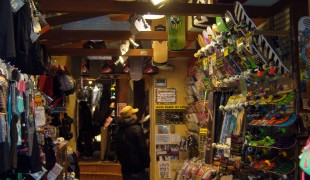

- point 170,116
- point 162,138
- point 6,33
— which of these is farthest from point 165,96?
point 6,33

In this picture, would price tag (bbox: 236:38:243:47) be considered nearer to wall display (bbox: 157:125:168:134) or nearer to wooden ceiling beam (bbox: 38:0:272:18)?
wooden ceiling beam (bbox: 38:0:272:18)

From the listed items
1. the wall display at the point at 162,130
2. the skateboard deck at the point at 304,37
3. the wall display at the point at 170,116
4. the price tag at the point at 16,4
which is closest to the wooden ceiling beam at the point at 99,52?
the wall display at the point at 170,116

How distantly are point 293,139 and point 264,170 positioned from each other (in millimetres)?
374

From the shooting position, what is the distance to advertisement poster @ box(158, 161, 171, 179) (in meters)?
7.44

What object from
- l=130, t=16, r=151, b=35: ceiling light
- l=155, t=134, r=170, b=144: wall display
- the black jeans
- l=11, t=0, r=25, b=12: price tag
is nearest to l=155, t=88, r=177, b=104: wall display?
l=155, t=134, r=170, b=144: wall display

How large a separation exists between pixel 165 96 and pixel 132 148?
1.52 metres

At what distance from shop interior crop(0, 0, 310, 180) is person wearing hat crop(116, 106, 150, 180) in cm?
66

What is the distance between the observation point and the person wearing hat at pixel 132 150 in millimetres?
6375

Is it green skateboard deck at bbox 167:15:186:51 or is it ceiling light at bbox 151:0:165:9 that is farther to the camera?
green skateboard deck at bbox 167:15:186:51

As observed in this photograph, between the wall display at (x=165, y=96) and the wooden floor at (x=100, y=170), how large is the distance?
2704mm

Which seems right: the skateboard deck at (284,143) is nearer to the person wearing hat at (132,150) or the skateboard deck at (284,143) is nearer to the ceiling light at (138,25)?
the ceiling light at (138,25)

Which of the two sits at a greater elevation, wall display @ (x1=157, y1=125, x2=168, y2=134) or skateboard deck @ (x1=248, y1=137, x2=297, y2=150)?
skateboard deck @ (x1=248, y1=137, x2=297, y2=150)

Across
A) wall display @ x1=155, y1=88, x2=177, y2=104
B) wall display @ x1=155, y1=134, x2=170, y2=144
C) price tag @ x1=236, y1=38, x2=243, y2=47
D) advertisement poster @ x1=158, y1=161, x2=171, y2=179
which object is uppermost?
price tag @ x1=236, y1=38, x2=243, y2=47

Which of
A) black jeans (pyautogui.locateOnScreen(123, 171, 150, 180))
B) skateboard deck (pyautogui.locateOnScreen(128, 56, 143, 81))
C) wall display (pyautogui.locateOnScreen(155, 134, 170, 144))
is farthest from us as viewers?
wall display (pyautogui.locateOnScreen(155, 134, 170, 144))
